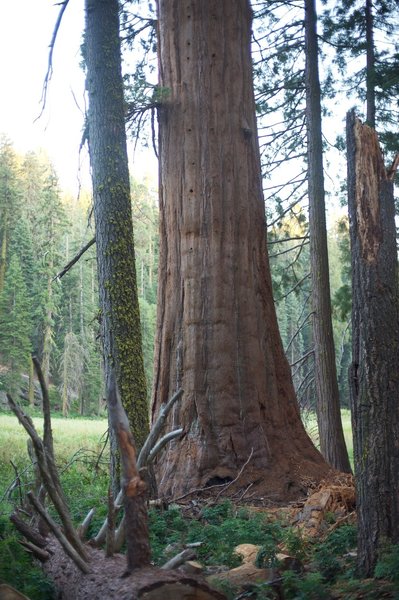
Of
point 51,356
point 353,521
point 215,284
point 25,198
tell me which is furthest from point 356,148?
point 25,198

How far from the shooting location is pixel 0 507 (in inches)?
292

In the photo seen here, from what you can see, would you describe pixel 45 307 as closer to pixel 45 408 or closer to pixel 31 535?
pixel 31 535

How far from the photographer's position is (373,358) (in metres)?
5.12

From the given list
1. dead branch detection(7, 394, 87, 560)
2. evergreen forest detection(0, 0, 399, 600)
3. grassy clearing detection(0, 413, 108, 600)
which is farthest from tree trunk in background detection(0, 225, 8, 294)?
dead branch detection(7, 394, 87, 560)

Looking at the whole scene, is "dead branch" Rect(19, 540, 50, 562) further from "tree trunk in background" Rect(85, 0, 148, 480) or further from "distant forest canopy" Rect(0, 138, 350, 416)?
"distant forest canopy" Rect(0, 138, 350, 416)

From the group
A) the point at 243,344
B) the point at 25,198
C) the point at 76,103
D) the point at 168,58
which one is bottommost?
the point at 243,344

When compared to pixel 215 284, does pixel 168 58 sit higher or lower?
higher

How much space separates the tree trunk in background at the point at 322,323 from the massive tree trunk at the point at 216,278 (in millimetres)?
3190

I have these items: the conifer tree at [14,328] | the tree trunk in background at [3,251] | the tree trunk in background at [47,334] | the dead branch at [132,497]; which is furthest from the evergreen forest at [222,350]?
the tree trunk in background at [3,251]

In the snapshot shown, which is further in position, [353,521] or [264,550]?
[353,521]

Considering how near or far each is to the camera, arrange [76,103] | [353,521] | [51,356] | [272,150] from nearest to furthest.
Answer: [353,521] → [76,103] → [272,150] → [51,356]

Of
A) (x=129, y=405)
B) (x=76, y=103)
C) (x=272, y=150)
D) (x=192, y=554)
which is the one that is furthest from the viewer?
(x=272, y=150)

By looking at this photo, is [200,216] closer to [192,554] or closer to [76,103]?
[76,103]

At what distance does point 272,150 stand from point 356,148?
10137 mm
